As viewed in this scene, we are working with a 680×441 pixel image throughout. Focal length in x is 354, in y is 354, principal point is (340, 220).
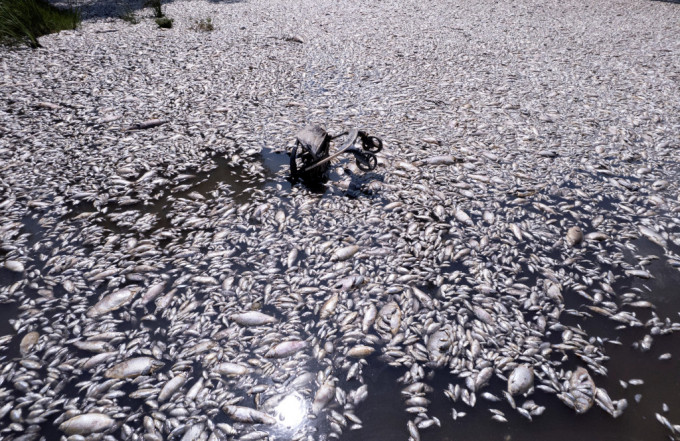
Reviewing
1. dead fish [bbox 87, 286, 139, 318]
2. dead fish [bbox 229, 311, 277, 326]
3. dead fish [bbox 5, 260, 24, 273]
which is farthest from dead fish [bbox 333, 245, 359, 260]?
dead fish [bbox 5, 260, 24, 273]

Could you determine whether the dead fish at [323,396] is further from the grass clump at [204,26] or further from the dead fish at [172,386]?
the grass clump at [204,26]

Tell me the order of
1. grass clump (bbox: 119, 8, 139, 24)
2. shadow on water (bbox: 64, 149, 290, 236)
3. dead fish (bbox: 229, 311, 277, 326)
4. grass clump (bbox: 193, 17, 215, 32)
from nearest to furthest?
dead fish (bbox: 229, 311, 277, 326), shadow on water (bbox: 64, 149, 290, 236), grass clump (bbox: 193, 17, 215, 32), grass clump (bbox: 119, 8, 139, 24)

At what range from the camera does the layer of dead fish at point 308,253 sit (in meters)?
2.85

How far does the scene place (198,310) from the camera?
3.49m

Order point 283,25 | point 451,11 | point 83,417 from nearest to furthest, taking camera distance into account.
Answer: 1. point 83,417
2. point 283,25
3. point 451,11

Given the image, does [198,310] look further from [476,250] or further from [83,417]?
[476,250]

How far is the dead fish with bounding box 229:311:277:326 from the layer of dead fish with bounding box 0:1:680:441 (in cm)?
2

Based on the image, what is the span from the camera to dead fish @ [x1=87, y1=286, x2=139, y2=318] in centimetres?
342

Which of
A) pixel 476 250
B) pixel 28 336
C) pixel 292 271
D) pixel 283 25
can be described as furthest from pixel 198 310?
pixel 283 25

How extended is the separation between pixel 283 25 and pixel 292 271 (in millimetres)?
11384

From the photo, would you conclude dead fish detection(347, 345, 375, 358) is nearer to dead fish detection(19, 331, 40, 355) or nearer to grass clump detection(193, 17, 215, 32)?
dead fish detection(19, 331, 40, 355)

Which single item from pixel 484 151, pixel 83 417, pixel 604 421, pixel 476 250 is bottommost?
pixel 83 417

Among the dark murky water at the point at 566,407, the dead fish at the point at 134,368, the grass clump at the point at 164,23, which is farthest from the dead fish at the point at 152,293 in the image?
the grass clump at the point at 164,23

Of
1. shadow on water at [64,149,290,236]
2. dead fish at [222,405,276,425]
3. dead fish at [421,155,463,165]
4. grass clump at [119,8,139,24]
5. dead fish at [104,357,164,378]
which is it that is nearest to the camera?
dead fish at [222,405,276,425]
